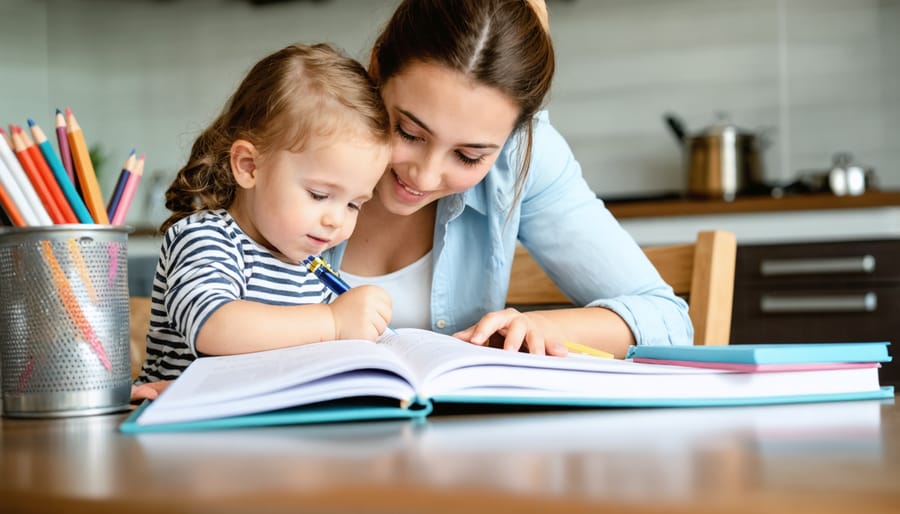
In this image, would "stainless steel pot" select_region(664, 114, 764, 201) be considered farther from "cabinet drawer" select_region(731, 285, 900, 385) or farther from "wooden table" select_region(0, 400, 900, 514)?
"wooden table" select_region(0, 400, 900, 514)

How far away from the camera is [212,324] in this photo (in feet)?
3.09

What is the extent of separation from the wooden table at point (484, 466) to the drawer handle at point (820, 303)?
A: 2440 millimetres

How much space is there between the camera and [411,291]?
5.12 feet

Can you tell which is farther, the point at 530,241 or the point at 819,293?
the point at 819,293

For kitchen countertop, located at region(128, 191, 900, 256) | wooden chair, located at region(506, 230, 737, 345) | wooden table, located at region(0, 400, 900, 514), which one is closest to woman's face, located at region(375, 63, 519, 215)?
wooden chair, located at region(506, 230, 737, 345)

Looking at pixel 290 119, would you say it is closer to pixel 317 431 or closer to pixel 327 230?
pixel 327 230

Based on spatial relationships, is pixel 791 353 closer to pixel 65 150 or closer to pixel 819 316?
pixel 65 150

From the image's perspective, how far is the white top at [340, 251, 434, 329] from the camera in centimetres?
155

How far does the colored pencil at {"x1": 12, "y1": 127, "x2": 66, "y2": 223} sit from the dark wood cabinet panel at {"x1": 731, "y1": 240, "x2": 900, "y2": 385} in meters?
2.60

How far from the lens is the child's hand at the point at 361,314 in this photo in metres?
1.00

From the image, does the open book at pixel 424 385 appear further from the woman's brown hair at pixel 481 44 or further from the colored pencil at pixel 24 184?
the woman's brown hair at pixel 481 44

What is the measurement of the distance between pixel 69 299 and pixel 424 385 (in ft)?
1.04

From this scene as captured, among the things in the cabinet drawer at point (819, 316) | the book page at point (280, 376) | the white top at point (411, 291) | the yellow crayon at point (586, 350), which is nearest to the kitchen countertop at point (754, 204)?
the cabinet drawer at point (819, 316)

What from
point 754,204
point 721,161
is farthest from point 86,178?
point 721,161
